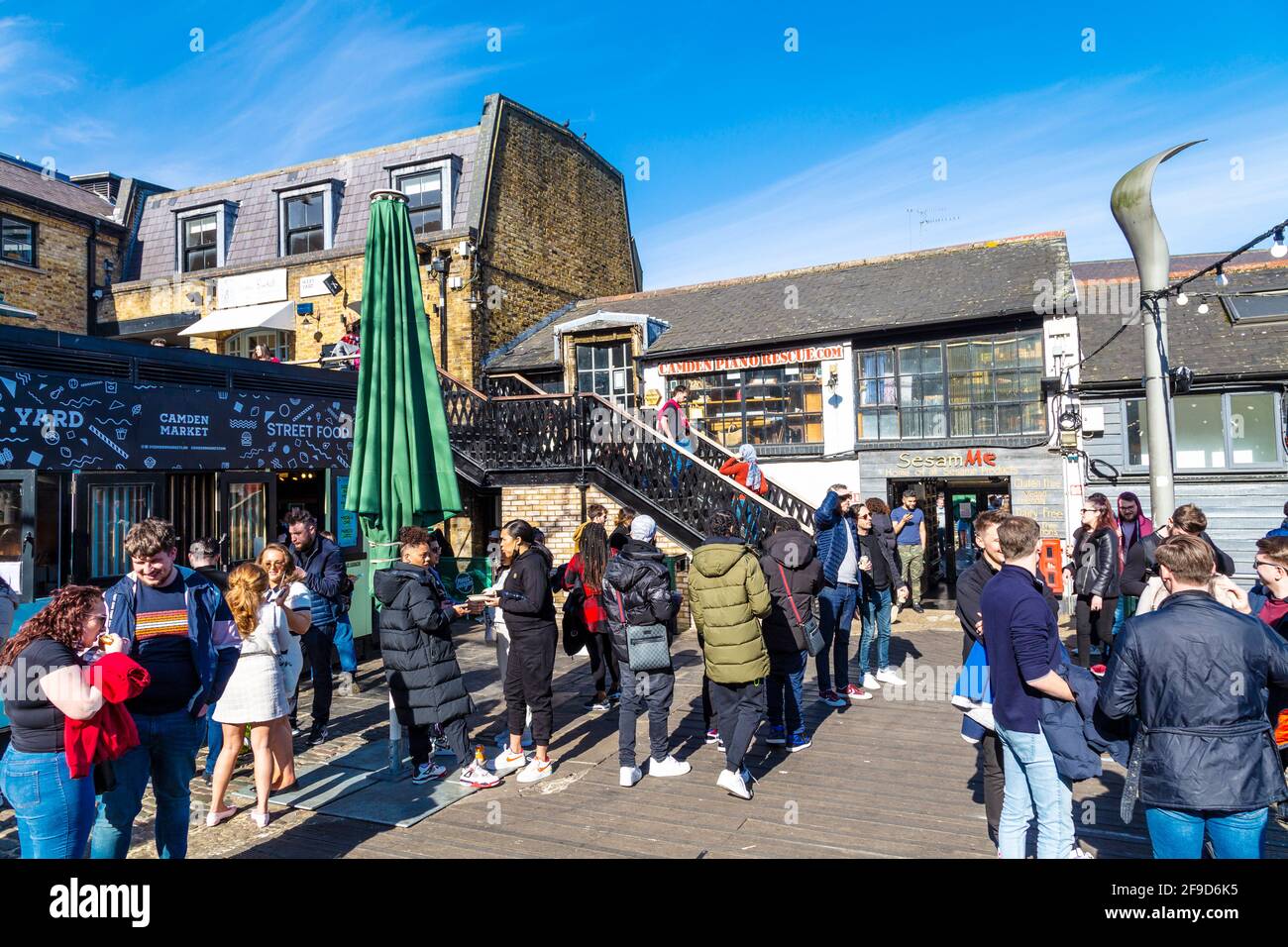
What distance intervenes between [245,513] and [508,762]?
5317 millimetres

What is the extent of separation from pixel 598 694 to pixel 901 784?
124 inches

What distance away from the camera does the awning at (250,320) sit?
1692cm

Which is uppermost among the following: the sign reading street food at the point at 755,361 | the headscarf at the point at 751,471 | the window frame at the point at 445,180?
the window frame at the point at 445,180

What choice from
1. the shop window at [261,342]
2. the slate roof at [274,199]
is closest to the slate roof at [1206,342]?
the slate roof at [274,199]

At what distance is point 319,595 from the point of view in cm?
696

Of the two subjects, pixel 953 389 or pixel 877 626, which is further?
pixel 953 389

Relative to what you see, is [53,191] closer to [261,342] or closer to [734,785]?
[261,342]

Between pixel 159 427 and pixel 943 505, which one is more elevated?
pixel 159 427

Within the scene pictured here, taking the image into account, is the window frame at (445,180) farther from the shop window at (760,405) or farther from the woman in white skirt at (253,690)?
the woman in white skirt at (253,690)

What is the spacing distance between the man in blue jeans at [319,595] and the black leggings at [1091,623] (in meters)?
7.12

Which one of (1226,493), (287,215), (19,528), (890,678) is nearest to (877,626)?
(890,678)

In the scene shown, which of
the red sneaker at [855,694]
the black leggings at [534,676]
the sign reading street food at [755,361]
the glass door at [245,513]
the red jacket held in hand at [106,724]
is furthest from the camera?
the sign reading street food at [755,361]

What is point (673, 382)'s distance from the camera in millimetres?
16844

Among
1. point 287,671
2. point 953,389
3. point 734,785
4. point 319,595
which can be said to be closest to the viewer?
point 734,785
